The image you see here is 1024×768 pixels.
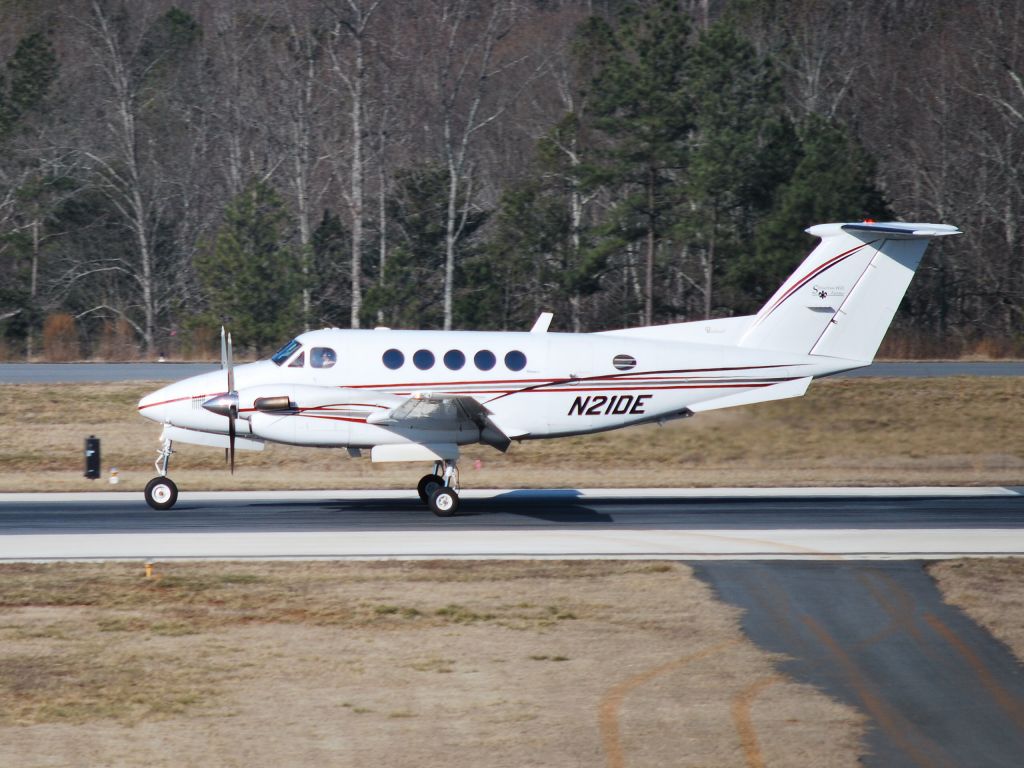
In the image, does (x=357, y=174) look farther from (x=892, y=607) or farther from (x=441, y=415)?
(x=892, y=607)

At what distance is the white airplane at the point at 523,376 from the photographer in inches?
751

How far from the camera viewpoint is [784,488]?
23.4 m

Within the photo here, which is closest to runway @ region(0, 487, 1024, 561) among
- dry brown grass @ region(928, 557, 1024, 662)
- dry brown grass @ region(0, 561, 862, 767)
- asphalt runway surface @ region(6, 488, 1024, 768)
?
asphalt runway surface @ region(6, 488, 1024, 768)

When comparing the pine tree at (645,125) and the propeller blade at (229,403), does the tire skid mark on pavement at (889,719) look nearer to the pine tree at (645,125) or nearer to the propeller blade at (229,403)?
the propeller blade at (229,403)

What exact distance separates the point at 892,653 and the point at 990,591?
10.5 ft

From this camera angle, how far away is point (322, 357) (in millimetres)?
19453

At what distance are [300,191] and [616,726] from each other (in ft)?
118

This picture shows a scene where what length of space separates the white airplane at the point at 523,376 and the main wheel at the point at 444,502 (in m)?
0.03

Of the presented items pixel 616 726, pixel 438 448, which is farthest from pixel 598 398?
pixel 616 726

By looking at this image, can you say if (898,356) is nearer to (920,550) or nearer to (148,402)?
(920,550)

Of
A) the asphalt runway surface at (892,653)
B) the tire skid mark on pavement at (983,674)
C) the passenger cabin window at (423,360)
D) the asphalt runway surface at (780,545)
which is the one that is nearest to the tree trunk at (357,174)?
the asphalt runway surface at (780,545)

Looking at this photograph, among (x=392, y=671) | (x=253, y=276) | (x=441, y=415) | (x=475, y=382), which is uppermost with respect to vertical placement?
(x=253, y=276)

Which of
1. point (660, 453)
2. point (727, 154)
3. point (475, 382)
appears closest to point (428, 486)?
point (475, 382)

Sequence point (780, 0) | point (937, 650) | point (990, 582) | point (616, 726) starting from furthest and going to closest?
point (780, 0) < point (990, 582) < point (937, 650) < point (616, 726)
